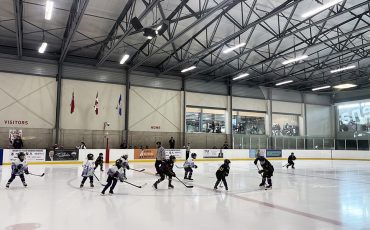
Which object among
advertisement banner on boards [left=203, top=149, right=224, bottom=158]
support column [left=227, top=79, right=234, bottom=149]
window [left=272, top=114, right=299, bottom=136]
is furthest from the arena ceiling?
window [left=272, top=114, right=299, bottom=136]

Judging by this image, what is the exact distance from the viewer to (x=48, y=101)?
22906mm

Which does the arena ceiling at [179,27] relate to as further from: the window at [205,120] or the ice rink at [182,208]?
the ice rink at [182,208]

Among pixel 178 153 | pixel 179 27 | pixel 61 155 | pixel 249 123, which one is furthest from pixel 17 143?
pixel 249 123

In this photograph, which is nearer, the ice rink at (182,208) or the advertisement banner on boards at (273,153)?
the ice rink at (182,208)

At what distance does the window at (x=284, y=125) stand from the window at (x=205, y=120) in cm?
665

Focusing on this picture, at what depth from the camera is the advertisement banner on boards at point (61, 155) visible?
65.3 feet

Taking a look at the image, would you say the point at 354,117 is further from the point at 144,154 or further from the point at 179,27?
the point at 179,27

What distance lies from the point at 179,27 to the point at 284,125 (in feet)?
67.0

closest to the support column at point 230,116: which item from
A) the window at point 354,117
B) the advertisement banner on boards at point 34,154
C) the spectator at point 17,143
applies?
the window at point 354,117

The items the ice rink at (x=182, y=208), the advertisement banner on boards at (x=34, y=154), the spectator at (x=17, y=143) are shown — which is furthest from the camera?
the spectator at (x=17, y=143)

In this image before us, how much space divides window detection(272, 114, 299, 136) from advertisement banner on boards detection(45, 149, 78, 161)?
20988 mm

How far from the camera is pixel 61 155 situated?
66.7ft

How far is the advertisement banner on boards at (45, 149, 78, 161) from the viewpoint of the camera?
19.9 metres

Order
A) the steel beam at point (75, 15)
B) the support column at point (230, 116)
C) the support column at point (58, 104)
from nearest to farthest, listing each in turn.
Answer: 1. the steel beam at point (75, 15)
2. the support column at point (58, 104)
3. the support column at point (230, 116)
